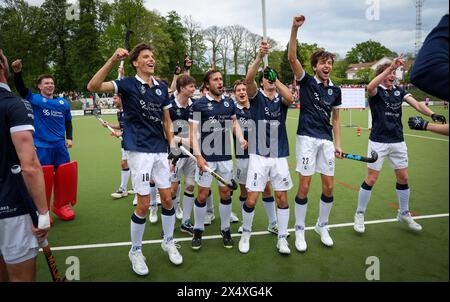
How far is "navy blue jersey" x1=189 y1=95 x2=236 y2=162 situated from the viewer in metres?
4.75

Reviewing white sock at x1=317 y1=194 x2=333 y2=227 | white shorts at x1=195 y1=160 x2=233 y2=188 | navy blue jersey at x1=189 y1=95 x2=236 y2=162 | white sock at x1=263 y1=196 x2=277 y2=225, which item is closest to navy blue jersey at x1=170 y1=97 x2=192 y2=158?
navy blue jersey at x1=189 y1=95 x2=236 y2=162

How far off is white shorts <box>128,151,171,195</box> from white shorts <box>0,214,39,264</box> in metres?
1.44

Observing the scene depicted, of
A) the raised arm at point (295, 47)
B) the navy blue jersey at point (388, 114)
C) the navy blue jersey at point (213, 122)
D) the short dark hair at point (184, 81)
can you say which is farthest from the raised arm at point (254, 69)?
the navy blue jersey at point (388, 114)

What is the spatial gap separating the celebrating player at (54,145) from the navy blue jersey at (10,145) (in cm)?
349

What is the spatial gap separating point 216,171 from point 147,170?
1256mm

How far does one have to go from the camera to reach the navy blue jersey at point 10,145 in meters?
2.34

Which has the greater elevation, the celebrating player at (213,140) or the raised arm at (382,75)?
the raised arm at (382,75)

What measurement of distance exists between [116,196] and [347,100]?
605 inches

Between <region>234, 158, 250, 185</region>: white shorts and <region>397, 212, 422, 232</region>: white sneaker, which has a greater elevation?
<region>234, 158, 250, 185</region>: white shorts

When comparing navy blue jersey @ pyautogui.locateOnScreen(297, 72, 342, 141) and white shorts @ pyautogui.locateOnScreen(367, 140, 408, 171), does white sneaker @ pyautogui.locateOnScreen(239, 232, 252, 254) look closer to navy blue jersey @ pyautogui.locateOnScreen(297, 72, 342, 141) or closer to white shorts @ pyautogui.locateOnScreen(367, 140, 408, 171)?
navy blue jersey @ pyautogui.locateOnScreen(297, 72, 342, 141)

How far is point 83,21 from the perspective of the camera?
4244cm

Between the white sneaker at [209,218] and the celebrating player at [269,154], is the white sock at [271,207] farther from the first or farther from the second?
the white sneaker at [209,218]

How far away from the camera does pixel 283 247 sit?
4.34 m

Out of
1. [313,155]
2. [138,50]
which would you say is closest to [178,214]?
[313,155]
